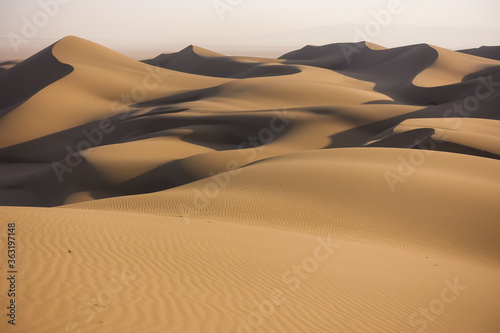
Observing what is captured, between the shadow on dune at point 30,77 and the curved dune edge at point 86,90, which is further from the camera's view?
the shadow on dune at point 30,77

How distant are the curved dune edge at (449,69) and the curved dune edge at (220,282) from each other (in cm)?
4496

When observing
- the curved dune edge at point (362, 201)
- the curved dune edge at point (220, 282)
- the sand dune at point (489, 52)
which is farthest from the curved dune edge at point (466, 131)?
the sand dune at point (489, 52)

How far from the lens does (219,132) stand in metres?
25.4

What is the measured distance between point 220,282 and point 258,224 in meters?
4.25

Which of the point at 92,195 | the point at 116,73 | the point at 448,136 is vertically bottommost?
the point at 92,195

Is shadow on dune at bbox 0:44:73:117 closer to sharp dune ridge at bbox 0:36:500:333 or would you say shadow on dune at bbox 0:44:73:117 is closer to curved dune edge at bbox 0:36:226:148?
curved dune edge at bbox 0:36:226:148

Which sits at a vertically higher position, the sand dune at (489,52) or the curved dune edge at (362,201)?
the sand dune at (489,52)

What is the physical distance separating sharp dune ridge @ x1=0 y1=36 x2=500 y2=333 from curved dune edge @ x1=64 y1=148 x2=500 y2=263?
0.05 meters

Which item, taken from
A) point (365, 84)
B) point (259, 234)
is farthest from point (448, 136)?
point (365, 84)

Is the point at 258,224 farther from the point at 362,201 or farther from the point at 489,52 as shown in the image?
the point at 489,52

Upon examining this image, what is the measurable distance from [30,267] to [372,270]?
4.92 metres

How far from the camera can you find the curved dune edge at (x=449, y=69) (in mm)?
50500

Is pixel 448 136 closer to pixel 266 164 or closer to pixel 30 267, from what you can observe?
pixel 266 164

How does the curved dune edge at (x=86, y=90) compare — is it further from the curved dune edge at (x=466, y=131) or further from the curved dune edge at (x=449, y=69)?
the curved dune edge at (x=449, y=69)
